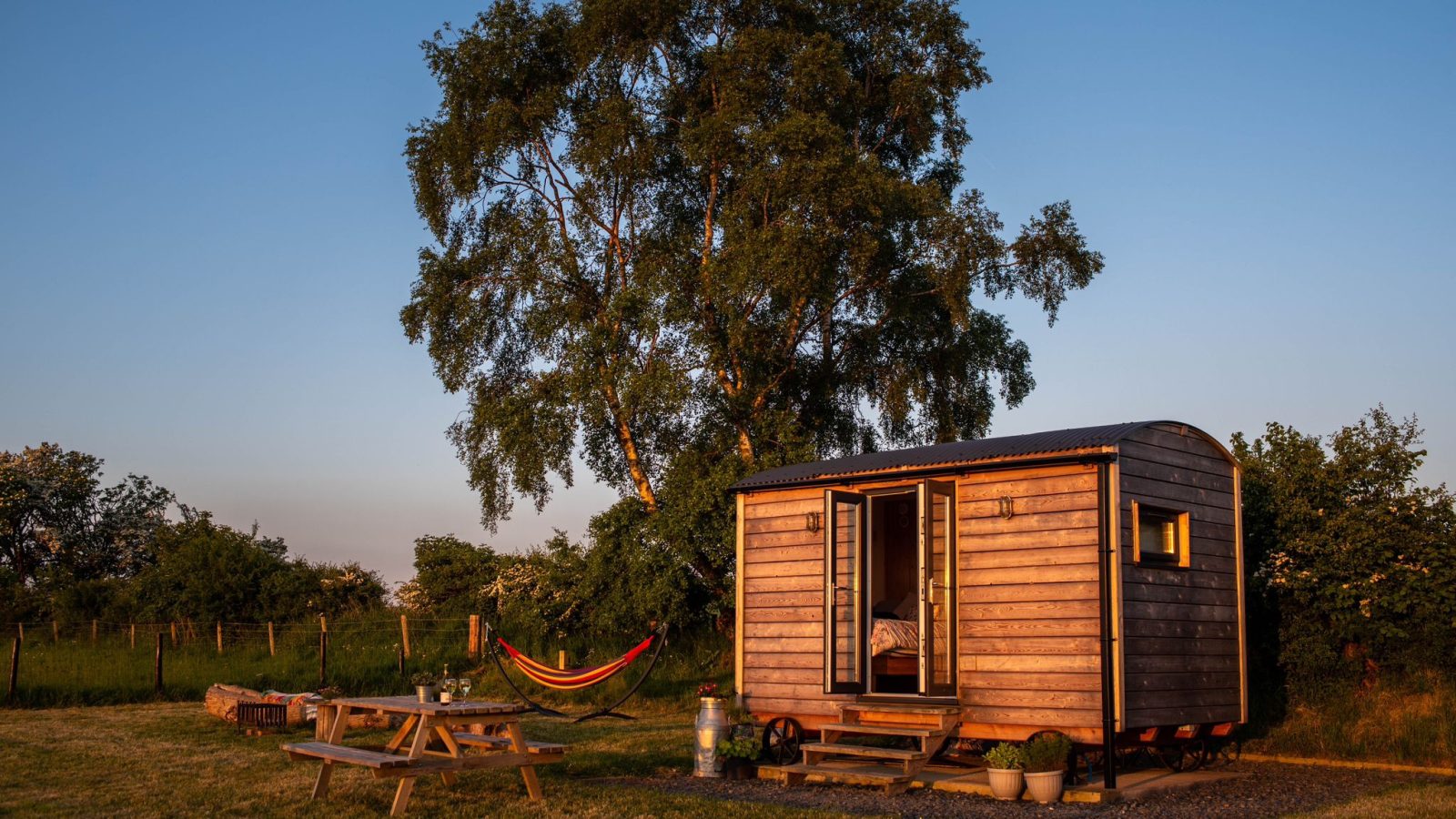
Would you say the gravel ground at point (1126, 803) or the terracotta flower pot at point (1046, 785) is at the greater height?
the terracotta flower pot at point (1046, 785)

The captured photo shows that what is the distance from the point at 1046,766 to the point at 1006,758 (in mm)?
281

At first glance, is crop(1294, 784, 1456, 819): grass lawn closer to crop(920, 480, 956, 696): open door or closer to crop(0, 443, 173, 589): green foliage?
crop(920, 480, 956, 696): open door

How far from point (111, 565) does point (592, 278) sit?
16860mm

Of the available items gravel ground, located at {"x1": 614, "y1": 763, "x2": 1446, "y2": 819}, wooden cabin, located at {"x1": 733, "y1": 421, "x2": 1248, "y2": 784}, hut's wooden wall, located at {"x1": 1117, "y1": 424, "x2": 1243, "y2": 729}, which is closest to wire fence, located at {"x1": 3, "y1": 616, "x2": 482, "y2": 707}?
wooden cabin, located at {"x1": 733, "y1": 421, "x2": 1248, "y2": 784}

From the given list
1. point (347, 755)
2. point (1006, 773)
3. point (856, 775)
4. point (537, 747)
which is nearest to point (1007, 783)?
point (1006, 773)

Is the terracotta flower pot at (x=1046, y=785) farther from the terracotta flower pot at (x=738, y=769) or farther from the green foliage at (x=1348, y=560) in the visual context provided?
the green foliage at (x=1348, y=560)

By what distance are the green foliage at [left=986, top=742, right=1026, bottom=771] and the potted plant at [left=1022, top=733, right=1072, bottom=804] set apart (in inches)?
2.1

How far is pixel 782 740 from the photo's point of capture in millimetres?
10867

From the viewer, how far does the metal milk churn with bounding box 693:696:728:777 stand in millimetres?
10188

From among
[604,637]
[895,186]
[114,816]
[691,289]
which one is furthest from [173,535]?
[114,816]

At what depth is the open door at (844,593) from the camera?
1046 centimetres

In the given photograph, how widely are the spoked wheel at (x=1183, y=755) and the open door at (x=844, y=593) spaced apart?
2634mm

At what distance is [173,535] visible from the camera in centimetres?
2502

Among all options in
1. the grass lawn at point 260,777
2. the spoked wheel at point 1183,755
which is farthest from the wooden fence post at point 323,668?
the spoked wheel at point 1183,755
